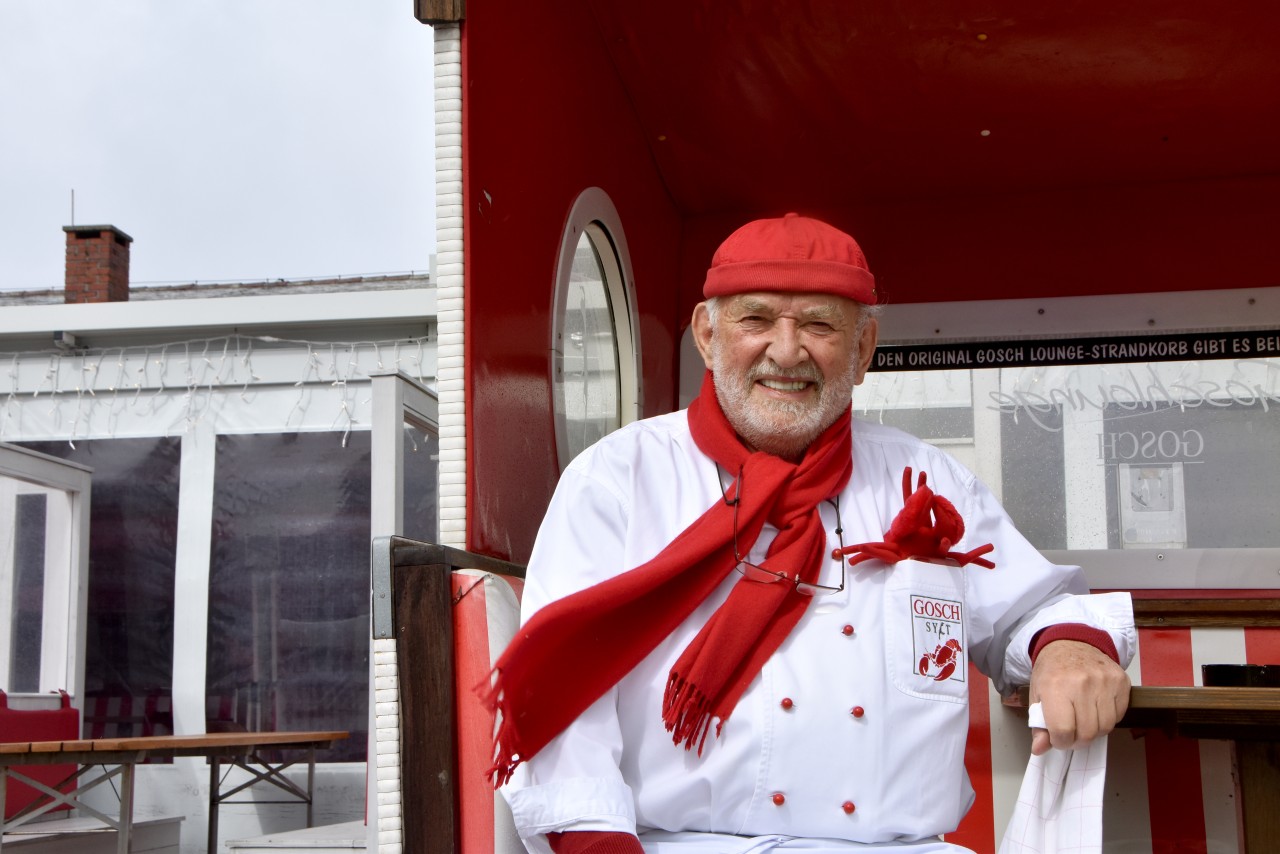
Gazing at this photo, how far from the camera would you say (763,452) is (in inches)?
81.1

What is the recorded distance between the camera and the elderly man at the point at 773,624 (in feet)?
5.77

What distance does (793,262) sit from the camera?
6.64ft

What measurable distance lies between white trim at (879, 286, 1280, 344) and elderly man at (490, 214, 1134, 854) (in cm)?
205

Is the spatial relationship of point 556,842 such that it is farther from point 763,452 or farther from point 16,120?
point 16,120

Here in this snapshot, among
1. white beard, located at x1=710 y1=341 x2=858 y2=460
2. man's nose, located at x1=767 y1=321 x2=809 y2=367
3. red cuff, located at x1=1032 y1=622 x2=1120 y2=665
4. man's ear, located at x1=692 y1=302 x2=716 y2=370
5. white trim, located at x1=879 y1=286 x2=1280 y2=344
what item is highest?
white trim, located at x1=879 y1=286 x2=1280 y2=344

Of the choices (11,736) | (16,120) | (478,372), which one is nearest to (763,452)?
→ (478,372)

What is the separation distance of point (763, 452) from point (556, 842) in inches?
27.1

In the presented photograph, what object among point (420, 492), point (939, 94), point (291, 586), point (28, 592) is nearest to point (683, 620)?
point (939, 94)

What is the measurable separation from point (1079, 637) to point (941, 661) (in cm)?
20

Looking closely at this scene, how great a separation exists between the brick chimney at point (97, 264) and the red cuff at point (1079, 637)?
11.0m

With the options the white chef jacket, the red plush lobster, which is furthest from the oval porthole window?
the red plush lobster

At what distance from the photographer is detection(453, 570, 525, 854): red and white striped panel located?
6.04 feet

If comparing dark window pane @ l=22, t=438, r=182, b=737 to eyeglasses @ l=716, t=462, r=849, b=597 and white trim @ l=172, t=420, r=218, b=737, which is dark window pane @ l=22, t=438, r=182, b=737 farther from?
eyeglasses @ l=716, t=462, r=849, b=597

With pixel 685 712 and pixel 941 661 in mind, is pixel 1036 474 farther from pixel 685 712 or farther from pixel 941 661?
pixel 685 712
